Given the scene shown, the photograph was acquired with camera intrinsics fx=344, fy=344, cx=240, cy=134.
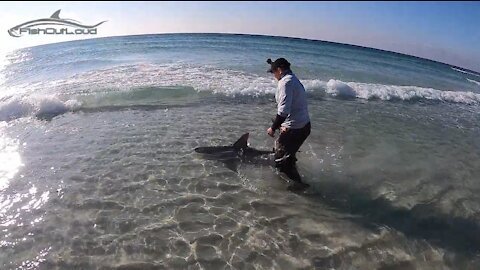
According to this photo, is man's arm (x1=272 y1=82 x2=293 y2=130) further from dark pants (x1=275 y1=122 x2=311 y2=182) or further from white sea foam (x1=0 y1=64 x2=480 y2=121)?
white sea foam (x1=0 y1=64 x2=480 y2=121)

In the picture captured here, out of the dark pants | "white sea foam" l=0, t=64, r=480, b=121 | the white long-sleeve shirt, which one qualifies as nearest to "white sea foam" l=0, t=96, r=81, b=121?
"white sea foam" l=0, t=64, r=480, b=121

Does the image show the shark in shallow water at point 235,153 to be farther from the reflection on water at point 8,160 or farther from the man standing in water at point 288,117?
the reflection on water at point 8,160

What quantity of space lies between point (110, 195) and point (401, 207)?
212 inches

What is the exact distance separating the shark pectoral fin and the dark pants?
1076 mm

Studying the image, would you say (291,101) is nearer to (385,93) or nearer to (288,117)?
(288,117)

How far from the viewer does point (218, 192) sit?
260 inches

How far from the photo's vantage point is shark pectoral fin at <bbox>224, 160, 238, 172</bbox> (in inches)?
302

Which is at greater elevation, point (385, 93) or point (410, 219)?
point (385, 93)

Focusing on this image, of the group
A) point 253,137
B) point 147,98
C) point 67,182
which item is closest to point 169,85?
point 147,98

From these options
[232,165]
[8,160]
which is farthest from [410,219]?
[8,160]

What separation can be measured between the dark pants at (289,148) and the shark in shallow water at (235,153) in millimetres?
1069

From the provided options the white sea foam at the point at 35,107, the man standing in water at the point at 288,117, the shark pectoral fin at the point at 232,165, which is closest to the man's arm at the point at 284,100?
the man standing in water at the point at 288,117

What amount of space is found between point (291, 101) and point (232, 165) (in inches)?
94.1

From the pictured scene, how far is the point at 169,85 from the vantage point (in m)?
16.3
